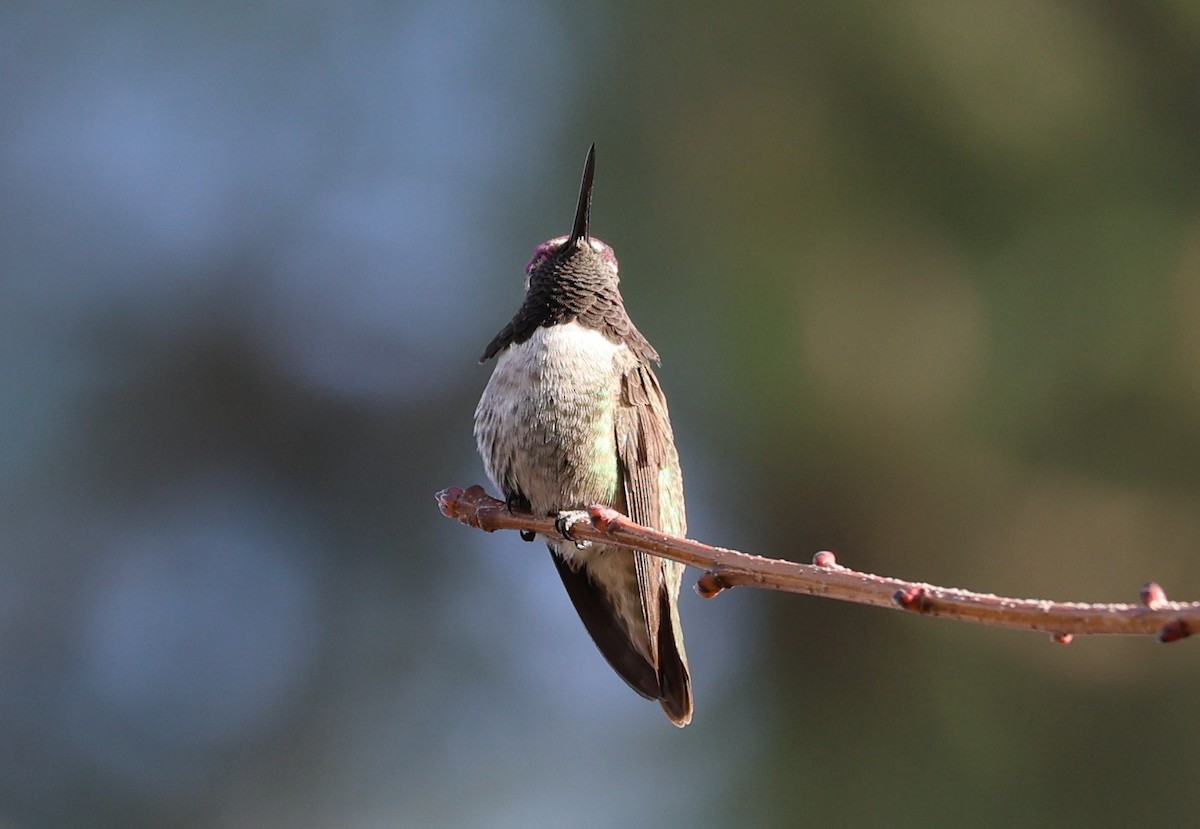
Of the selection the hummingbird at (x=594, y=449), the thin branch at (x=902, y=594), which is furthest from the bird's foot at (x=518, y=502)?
the thin branch at (x=902, y=594)

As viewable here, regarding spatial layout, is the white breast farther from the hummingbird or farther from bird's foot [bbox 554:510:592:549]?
bird's foot [bbox 554:510:592:549]

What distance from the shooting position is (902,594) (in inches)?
44.6

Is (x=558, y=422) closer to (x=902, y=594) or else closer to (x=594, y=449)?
(x=594, y=449)

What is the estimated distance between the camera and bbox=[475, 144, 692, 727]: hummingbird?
259 cm

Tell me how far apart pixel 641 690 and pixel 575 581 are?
33 centimetres

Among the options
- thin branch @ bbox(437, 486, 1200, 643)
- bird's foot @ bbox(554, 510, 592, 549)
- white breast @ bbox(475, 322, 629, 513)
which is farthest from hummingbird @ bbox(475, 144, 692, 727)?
thin branch @ bbox(437, 486, 1200, 643)

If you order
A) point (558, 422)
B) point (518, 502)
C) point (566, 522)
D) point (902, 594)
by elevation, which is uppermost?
point (558, 422)

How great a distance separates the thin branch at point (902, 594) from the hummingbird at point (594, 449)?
817 mm

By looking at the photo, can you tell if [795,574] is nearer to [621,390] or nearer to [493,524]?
[493,524]

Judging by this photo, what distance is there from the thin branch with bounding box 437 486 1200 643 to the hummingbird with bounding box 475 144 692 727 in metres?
0.82

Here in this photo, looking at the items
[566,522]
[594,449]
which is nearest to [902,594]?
[566,522]

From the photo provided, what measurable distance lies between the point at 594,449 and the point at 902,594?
150cm

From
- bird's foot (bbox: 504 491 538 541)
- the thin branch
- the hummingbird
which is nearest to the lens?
the thin branch

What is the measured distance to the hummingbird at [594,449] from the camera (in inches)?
102
